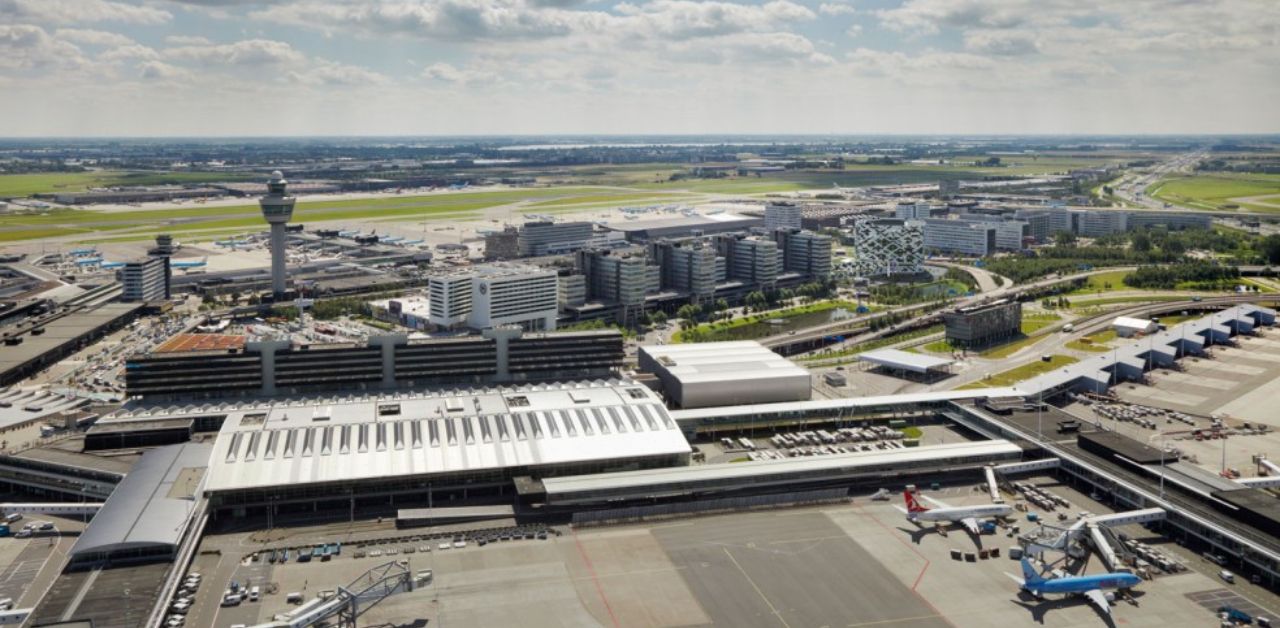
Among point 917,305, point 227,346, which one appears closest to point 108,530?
point 227,346

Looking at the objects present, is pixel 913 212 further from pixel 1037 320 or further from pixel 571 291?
pixel 571 291

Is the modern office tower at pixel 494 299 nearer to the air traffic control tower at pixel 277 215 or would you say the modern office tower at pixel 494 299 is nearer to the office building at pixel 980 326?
the air traffic control tower at pixel 277 215

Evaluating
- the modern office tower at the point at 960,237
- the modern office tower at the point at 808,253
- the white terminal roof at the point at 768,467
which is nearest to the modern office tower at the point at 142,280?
the modern office tower at the point at 808,253

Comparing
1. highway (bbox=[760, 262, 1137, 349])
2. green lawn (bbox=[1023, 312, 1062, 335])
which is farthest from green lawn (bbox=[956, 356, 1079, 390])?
highway (bbox=[760, 262, 1137, 349])

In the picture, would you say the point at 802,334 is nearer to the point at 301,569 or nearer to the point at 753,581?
the point at 753,581

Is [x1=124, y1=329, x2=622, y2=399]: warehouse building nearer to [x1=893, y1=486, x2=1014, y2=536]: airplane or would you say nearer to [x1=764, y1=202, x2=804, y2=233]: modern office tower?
[x1=893, y1=486, x2=1014, y2=536]: airplane

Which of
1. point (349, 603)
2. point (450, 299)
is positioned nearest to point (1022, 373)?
point (450, 299)
